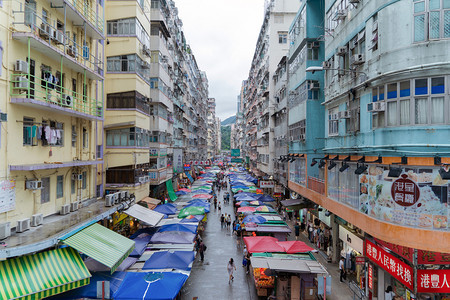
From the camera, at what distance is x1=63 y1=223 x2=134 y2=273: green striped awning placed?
1333cm

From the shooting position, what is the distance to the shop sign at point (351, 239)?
1739 centimetres

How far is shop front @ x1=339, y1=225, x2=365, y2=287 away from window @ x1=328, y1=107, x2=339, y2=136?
576 centimetres

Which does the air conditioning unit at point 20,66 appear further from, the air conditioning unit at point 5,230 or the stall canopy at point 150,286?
the stall canopy at point 150,286

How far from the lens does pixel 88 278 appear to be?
12.6 meters

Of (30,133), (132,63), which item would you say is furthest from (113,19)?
(30,133)

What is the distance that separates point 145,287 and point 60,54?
37.0ft

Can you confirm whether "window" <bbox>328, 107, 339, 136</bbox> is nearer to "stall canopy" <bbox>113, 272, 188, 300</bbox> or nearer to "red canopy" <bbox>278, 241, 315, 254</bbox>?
"red canopy" <bbox>278, 241, 315, 254</bbox>

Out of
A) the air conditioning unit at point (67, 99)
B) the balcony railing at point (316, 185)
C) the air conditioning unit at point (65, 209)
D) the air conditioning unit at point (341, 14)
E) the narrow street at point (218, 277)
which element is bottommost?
the narrow street at point (218, 277)

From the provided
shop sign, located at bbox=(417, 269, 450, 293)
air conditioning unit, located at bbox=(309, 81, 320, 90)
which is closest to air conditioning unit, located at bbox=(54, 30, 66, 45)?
air conditioning unit, located at bbox=(309, 81, 320, 90)

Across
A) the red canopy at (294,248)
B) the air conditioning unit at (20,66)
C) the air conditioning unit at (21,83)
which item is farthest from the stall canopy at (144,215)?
the air conditioning unit at (20,66)

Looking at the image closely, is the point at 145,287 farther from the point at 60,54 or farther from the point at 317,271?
the point at 60,54

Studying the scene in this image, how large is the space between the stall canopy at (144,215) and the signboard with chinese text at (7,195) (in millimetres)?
8451

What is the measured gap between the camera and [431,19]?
1220 cm

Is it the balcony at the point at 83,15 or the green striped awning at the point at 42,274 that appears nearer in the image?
the green striped awning at the point at 42,274
